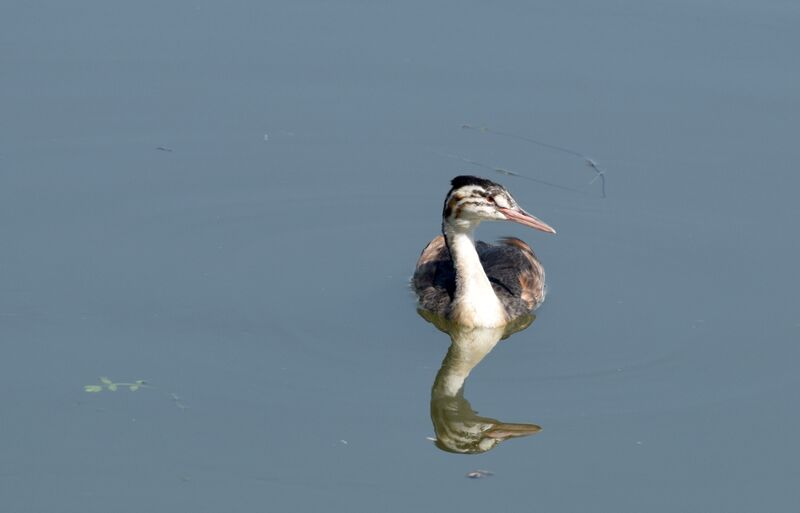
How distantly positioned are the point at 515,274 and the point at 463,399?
79.4 inches

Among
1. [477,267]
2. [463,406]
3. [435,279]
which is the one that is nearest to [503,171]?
[435,279]

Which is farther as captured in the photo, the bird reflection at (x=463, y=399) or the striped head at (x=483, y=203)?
the striped head at (x=483, y=203)

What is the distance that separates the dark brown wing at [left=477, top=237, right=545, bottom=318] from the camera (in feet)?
45.3

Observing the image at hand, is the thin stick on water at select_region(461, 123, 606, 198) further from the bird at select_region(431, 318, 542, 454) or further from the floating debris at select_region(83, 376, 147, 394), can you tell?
the floating debris at select_region(83, 376, 147, 394)

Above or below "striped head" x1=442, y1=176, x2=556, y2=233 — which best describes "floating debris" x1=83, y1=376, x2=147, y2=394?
below

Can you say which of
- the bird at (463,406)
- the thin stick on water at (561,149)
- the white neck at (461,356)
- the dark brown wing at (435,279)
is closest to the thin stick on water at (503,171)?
the thin stick on water at (561,149)

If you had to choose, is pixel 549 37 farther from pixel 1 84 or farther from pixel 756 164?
pixel 1 84

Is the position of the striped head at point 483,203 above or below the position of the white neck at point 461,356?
above

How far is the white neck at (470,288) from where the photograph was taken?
1348 cm

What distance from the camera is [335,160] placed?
51.1 ft

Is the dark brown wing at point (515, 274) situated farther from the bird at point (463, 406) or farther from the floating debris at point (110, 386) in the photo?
the floating debris at point (110, 386)

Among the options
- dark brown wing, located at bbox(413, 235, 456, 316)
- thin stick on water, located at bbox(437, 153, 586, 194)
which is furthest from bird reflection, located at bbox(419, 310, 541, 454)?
thin stick on water, located at bbox(437, 153, 586, 194)

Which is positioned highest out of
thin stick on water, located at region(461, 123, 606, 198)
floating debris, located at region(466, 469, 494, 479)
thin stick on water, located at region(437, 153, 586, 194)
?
thin stick on water, located at region(461, 123, 606, 198)

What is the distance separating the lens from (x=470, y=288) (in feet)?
44.3
